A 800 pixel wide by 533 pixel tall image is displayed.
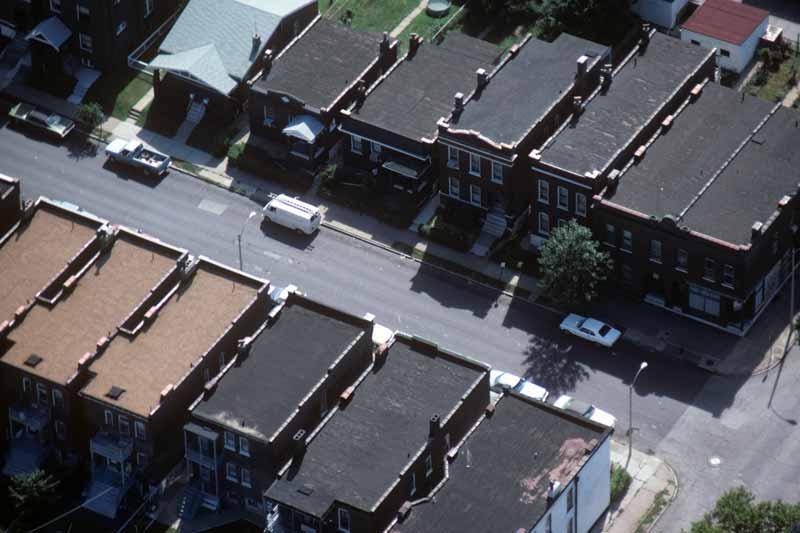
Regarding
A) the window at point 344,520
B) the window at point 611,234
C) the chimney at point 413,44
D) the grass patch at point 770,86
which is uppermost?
the chimney at point 413,44

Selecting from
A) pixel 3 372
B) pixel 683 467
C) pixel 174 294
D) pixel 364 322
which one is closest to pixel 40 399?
pixel 3 372

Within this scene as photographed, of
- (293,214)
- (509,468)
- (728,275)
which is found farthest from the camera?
(293,214)

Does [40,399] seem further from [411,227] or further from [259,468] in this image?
[411,227]

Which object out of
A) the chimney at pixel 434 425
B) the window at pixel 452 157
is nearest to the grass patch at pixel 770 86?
the window at pixel 452 157

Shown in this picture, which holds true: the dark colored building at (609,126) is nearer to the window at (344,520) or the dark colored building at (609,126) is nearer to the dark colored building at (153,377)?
the dark colored building at (153,377)

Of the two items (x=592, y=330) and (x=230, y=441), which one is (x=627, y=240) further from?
(x=230, y=441)

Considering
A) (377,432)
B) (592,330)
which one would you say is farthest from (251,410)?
(592,330)
